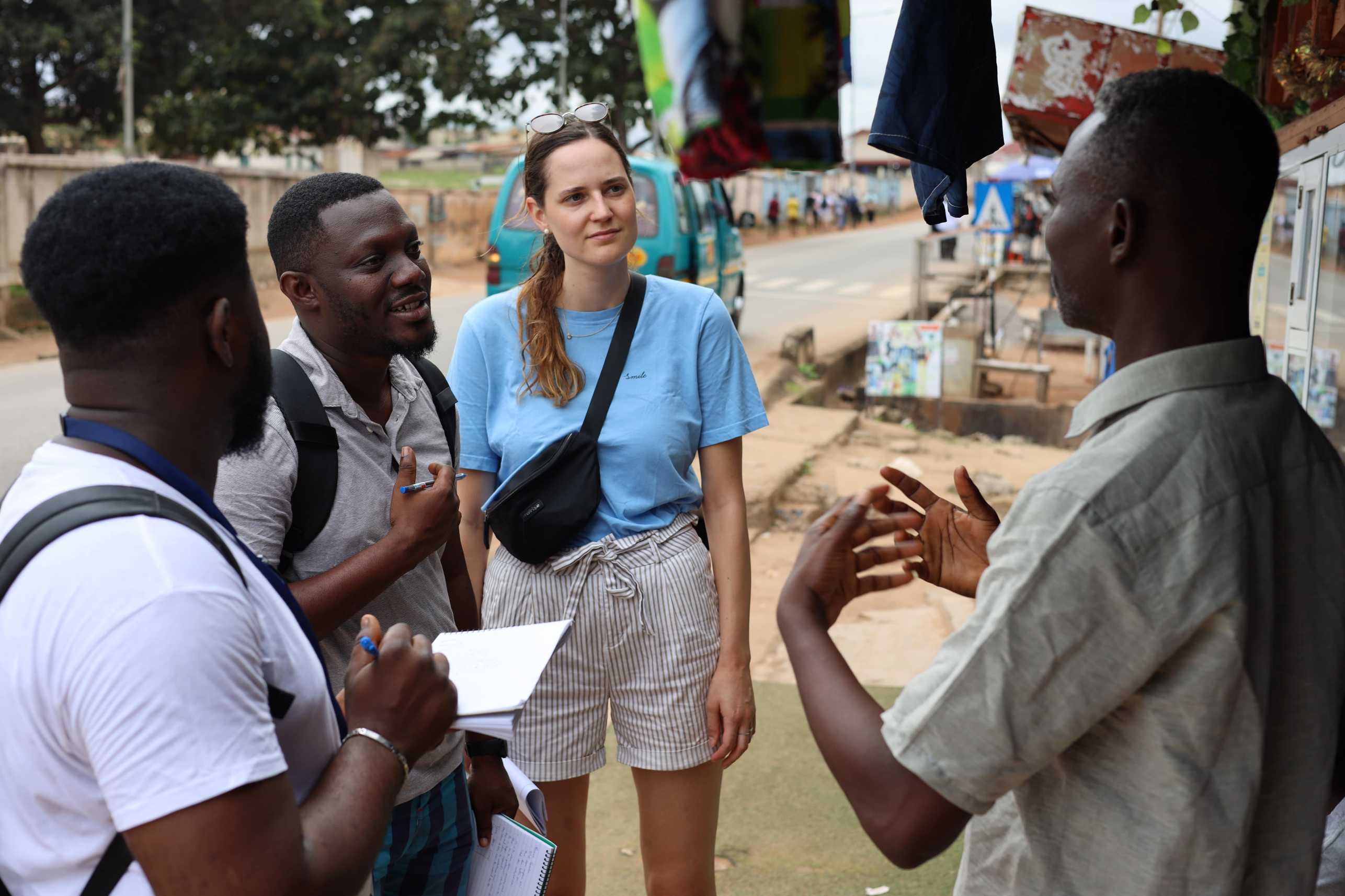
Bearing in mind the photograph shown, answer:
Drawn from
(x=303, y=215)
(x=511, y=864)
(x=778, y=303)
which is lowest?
(x=778, y=303)

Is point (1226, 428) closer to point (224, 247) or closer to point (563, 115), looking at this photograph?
point (224, 247)

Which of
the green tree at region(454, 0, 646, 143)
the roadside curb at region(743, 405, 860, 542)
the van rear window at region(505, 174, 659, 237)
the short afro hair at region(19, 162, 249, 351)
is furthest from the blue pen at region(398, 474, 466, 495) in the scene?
the green tree at region(454, 0, 646, 143)

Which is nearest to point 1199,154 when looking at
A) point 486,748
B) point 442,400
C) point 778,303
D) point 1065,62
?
point 442,400

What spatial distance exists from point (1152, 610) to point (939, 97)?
4.32ft

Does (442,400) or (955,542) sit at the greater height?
(442,400)

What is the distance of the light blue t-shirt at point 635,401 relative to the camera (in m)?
2.50

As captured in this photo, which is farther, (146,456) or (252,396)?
(252,396)

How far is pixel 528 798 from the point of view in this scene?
7.24ft

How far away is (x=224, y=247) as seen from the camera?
1.29 metres

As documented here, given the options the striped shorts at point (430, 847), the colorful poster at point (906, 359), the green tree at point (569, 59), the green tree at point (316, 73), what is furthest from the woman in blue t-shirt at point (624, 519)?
the green tree at point (316, 73)

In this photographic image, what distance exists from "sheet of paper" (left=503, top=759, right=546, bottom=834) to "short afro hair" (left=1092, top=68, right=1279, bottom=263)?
5.01 feet

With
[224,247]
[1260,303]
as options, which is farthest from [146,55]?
[224,247]

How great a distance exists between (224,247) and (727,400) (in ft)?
4.72

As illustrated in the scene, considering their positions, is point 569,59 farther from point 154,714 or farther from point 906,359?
point 154,714
